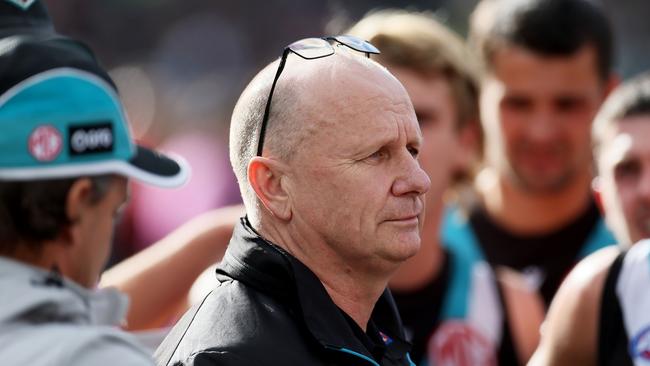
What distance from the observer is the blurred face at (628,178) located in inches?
170

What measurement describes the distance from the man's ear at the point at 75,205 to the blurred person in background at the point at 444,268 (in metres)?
2.56

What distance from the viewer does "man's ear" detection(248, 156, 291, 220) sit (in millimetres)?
2689

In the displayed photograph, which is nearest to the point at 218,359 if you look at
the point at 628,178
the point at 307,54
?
the point at 307,54

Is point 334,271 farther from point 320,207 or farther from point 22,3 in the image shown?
point 22,3

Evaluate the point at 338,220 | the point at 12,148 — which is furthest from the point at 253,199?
the point at 12,148

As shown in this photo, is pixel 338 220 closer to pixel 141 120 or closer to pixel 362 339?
pixel 362 339

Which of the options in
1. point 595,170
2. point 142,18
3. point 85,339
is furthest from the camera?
point 142,18

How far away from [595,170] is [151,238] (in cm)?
408

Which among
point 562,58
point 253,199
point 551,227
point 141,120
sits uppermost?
point 253,199

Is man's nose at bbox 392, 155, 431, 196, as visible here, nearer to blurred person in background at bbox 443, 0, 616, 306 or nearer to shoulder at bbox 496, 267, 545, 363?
shoulder at bbox 496, 267, 545, 363

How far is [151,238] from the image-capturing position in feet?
30.2

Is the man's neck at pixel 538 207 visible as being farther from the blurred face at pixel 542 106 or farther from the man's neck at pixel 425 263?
the man's neck at pixel 425 263

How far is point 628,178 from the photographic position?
442 cm

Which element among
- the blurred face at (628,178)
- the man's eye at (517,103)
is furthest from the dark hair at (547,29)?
the blurred face at (628,178)
